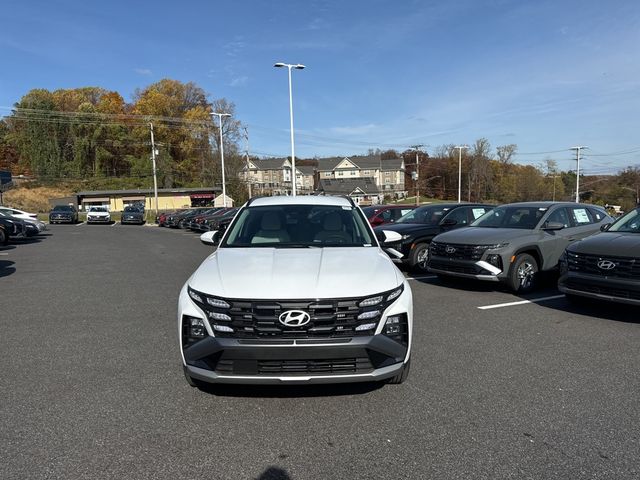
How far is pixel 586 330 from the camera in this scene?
19.5 ft

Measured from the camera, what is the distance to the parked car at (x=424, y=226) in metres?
10.5

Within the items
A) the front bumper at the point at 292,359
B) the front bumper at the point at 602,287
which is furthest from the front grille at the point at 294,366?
the front bumper at the point at 602,287

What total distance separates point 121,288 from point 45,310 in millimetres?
1895

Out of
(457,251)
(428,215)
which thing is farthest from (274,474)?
(428,215)

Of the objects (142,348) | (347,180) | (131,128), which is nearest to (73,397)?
(142,348)

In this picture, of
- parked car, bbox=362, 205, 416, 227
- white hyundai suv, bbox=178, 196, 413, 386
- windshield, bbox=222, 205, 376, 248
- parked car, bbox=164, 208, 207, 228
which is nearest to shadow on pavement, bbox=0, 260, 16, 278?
windshield, bbox=222, 205, 376, 248

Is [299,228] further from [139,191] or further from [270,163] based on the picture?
[270,163]

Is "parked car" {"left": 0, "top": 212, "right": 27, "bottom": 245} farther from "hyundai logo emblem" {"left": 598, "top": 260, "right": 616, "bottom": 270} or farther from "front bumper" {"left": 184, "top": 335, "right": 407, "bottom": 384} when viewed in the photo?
"hyundai logo emblem" {"left": 598, "top": 260, "right": 616, "bottom": 270}

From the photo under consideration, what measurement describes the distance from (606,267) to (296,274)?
4806 mm

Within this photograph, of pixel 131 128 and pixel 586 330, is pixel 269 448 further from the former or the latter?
pixel 131 128

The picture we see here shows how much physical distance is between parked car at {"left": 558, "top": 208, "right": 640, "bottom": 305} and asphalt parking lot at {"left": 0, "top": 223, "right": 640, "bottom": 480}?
1.43 feet

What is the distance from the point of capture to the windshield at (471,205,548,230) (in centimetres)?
894

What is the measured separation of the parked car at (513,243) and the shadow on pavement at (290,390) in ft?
15.6

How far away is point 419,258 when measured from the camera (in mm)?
10578
